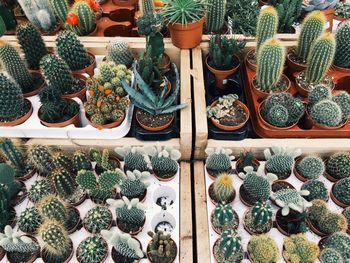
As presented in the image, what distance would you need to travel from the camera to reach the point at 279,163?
1422 mm

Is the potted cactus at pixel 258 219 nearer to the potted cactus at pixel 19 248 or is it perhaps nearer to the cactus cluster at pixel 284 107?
the cactus cluster at pixel 284 107

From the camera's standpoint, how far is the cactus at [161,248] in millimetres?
1185

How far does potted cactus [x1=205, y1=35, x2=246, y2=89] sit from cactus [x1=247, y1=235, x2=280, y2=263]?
32.1 inches

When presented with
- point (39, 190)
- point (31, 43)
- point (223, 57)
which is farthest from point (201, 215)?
point (31, 43)

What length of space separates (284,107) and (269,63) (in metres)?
0.20

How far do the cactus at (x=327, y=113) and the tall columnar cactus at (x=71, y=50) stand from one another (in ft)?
3.64

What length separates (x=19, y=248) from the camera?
1.25 m

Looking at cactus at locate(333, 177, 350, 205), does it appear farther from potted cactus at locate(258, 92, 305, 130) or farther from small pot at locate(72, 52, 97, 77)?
small pot at locate(72, 52, 97, 77)

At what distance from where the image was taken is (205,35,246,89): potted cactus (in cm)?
166

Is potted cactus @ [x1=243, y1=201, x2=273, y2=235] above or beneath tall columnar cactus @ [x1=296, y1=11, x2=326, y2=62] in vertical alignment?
beneath

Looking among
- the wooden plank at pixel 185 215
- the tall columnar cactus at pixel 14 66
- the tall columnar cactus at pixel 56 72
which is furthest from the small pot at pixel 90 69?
the wooden plank at pixel 185 215

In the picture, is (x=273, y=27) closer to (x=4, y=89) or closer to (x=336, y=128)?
(x=336, y=128)

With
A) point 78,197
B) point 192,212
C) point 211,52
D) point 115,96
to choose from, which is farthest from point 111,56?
point 192,212

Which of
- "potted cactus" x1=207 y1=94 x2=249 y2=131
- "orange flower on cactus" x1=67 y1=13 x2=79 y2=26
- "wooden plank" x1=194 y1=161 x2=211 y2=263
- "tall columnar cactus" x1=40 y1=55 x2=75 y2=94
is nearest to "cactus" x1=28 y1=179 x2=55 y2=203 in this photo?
"tall columnar cactus" x1=40 y1=55 x2=75 y2=94
